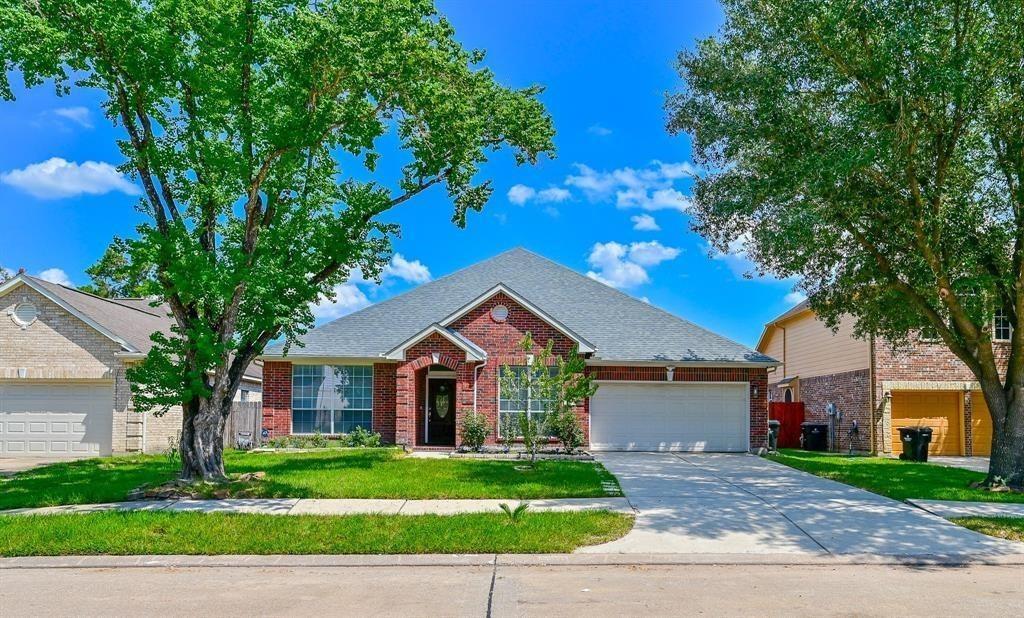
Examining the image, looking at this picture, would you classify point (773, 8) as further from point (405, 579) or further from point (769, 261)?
point (405, 579)

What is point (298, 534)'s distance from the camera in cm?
942

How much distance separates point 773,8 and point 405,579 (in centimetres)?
1172

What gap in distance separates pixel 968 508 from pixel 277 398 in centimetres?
1677

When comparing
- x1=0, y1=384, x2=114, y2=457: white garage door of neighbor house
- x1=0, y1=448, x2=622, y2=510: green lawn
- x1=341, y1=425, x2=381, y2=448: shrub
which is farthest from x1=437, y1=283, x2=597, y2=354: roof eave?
x1=0, y1=384, x2=114, y2=457: white garage door of neighbor house

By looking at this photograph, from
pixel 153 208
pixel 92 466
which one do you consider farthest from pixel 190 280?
pixel 92 466

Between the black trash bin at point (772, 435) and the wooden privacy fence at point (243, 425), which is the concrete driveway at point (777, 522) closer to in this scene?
the black trash bin at point (772, 435)

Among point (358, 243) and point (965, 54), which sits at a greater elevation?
Answer: point (965, 54)

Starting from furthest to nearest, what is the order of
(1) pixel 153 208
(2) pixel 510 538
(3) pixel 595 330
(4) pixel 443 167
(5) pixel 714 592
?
(3) pixel 595 330, (4) pixel 443 167, (1) pixel 153 208, (2) pixel 510 538, (5) pixel 714 592

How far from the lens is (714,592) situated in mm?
7305

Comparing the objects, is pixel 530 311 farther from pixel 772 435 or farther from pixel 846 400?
pixel 846 400

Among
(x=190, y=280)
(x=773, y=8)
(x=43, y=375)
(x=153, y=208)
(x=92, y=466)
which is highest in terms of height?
(x=773, y=8)

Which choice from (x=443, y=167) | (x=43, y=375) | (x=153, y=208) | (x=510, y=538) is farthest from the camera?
(x=43, y=375)

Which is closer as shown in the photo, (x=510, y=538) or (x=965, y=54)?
(x=510, y=538)

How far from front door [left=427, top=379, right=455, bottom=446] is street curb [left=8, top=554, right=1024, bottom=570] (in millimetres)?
14539
